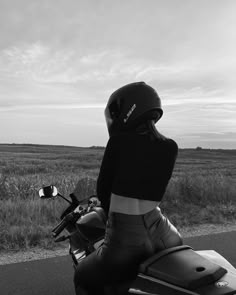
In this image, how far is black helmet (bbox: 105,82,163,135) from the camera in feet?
8.75

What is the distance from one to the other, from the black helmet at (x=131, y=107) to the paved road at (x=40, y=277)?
2.30 meters

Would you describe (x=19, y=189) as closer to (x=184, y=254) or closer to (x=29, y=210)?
(x=29, y=210)

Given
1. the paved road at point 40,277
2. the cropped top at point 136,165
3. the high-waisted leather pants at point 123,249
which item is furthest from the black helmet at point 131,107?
the paved road at point 40,277

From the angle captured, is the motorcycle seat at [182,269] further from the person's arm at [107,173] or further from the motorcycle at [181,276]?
the person's arm at [107,173]

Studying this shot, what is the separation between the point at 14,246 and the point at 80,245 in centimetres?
321

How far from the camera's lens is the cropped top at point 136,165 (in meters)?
2.47

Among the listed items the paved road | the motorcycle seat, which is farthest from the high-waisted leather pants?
the paved road

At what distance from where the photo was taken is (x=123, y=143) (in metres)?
2.47

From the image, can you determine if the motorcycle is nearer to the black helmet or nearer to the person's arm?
the person's arm

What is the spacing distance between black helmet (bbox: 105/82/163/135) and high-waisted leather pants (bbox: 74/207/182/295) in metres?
0.63

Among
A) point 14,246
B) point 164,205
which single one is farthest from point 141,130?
point 164,205

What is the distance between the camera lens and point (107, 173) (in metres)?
2.57

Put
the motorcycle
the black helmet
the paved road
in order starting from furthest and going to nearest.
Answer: the paved road → the black helmet → the motorcycle

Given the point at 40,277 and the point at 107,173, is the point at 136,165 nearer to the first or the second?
the point at 107,173
